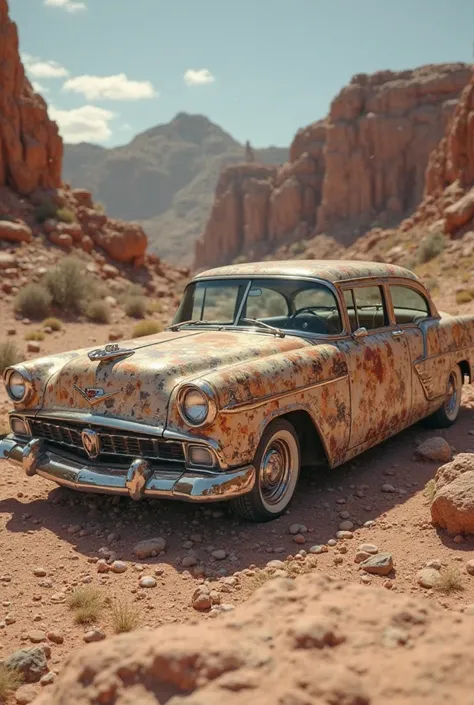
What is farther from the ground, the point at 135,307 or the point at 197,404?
the point at 197,404

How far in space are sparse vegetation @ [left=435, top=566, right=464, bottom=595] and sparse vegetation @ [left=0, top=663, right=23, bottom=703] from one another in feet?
6.68

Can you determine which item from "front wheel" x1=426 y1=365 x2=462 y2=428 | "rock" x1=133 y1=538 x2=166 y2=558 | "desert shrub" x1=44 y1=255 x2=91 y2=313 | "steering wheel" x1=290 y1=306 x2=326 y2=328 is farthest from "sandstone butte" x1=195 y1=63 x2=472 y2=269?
"rock" x1=133 y1=538 x2=166 y2=558

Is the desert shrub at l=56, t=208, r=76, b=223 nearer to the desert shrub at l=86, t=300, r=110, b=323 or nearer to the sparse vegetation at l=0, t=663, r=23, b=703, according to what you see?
the desert shrub at l=86, t=300, r=110, b=323

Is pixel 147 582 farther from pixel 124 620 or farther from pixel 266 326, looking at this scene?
pixel 266 326

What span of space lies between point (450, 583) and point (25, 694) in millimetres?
2068

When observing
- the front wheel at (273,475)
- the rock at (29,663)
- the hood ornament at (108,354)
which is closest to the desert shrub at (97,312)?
the hood ornament at (108,354)

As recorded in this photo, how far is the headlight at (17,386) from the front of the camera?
4.76m

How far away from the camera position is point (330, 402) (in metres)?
4.63

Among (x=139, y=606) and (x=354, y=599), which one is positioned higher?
(x=354, y=599)

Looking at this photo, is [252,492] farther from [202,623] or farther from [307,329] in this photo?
[202,623]

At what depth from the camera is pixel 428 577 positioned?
3.52 m

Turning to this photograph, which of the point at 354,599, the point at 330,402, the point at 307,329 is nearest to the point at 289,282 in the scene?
the point at 307,329

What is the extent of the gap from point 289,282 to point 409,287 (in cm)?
161

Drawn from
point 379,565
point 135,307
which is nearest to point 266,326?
point 379,565
